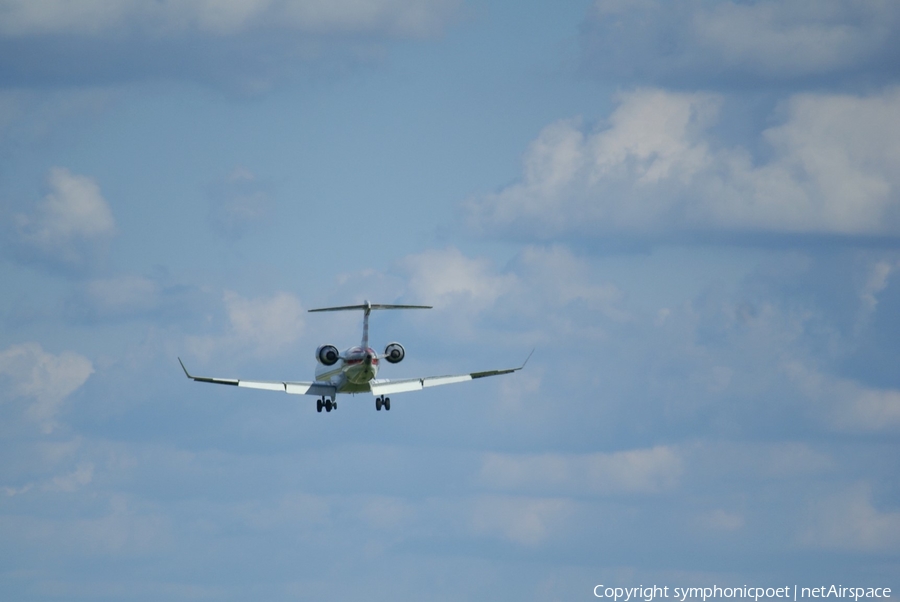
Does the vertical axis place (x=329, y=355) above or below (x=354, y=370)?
above

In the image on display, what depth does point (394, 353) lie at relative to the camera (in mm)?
135000

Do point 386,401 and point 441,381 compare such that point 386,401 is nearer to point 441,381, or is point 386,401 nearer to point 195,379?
point 441,381

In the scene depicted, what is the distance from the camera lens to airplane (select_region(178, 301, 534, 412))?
5187 inches

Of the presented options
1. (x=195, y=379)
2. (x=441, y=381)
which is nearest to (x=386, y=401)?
(x=441, y=381)

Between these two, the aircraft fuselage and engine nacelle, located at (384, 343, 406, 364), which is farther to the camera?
engine nacelle, located at (384, 343, 406, 364)

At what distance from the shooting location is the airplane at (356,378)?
5187 inches

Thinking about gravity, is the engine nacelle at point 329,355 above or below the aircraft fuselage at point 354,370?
above

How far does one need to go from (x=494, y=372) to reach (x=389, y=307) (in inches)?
427

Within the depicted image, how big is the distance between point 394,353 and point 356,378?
479 cm

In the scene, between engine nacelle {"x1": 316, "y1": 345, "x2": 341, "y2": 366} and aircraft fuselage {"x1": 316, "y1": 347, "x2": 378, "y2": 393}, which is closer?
aircraft fuselage {"x1": 316, "y1": 347, "x2": 378, "y2": 393}

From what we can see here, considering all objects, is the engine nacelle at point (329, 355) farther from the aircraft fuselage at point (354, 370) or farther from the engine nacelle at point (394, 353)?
the engine nacelle at point (394, 353)

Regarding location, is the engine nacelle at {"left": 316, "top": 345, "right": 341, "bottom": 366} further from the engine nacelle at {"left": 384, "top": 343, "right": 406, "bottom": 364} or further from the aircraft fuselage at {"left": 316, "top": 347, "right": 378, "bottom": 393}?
the engine nacelle at {"left": 384, "top": 343, "right": 406, "bottom": 364}

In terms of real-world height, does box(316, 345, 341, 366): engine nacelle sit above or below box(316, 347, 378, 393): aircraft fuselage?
above

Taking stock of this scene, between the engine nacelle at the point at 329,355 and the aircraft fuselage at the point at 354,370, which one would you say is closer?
the aircraft fuselage at the point at 354,370
